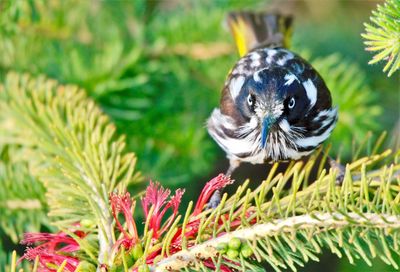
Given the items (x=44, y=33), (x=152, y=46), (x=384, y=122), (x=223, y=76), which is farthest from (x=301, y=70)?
(x=44, y=33)

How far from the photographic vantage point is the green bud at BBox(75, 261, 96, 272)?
88 cm

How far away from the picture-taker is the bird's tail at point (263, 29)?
1.99 meters

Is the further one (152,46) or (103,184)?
(152,46)

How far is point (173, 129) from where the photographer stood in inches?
68.4

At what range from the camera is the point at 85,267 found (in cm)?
89

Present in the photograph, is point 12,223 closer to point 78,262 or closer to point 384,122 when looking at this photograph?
point 78,262

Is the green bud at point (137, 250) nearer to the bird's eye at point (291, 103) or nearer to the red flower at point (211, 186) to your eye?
the red flower at point (211, 186)

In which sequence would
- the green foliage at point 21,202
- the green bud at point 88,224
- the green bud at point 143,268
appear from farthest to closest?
the green foliage at point 21,202
the green bud at point 88,224
the green bud at point 143,268

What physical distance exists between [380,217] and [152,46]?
116 centimetres

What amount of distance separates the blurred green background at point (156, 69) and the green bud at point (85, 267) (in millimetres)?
729

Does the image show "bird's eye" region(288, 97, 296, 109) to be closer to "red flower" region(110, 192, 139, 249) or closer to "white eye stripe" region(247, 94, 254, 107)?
"white eye stripe" region(247, 94, 254, 107)

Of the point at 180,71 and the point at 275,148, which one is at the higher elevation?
the point at 180,71

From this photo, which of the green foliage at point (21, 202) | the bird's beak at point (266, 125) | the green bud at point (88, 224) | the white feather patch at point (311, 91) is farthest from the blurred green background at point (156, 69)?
the green bud at point (88, 224)

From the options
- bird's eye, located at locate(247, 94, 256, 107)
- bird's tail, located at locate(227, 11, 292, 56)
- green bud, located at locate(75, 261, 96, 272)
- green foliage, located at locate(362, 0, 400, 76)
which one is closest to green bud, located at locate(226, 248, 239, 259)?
green bud, located at locate(75, 261, 96, 272)
